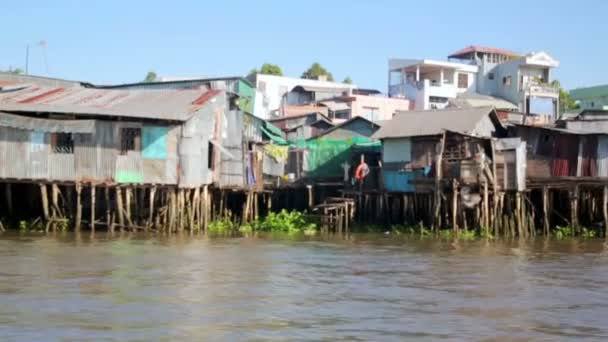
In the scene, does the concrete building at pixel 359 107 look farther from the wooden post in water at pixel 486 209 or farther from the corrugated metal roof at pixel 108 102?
the wooden post in water at pixel 486 209

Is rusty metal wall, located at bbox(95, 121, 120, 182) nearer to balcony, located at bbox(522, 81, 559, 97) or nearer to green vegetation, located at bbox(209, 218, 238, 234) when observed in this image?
green vegetation, located at bbox(209, 218, 238, 234)

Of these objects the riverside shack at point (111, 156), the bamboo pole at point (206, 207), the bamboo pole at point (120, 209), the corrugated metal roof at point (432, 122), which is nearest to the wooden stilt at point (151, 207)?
the riverside shack at point (111, 156)

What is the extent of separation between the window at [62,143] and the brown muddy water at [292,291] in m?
2.96

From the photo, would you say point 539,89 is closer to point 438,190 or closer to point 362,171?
point 362,171

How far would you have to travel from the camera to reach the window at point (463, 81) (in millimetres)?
48188

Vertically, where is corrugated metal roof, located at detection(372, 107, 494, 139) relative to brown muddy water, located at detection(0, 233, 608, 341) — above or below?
above

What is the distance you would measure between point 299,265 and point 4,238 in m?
8.76

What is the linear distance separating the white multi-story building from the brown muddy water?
24.3 m

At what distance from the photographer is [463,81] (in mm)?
48406

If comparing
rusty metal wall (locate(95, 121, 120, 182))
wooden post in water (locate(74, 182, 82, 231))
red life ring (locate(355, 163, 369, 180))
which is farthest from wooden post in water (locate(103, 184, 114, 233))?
red life ring (locate(355, 163, 369, 180))

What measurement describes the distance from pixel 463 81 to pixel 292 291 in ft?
122

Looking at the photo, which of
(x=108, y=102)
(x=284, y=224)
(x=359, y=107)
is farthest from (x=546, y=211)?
(x=359, y=107)

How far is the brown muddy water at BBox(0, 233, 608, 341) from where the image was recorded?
33.5ft

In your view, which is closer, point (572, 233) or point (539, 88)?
point (572, 233)
